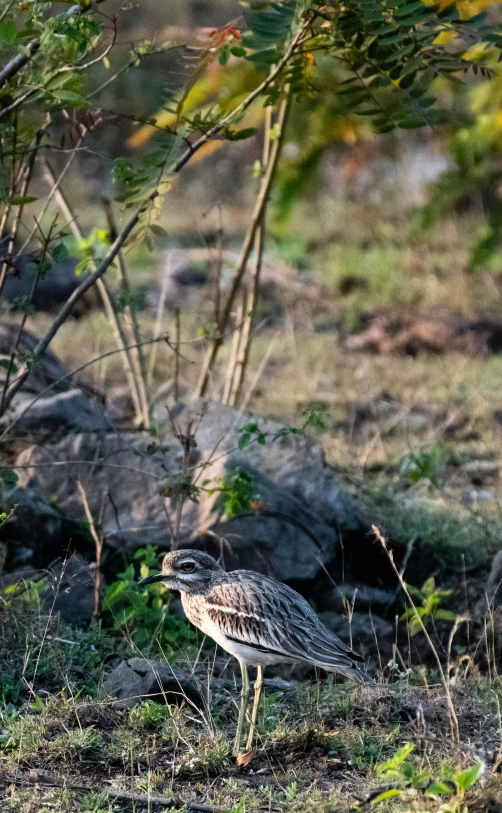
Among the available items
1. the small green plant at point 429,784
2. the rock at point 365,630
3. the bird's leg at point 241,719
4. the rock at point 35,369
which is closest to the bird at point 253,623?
the bird's leg at point 241,719

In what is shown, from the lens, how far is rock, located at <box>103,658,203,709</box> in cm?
419

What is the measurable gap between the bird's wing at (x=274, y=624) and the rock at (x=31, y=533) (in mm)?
1468

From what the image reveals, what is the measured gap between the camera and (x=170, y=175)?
14.5 ft

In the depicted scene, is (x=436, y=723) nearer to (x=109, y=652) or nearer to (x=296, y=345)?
(x=109, y=652)

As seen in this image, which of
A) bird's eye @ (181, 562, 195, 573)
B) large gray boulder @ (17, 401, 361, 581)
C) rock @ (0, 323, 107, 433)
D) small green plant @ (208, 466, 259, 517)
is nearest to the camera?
bird's eye @ (181, 562, 195, 573)

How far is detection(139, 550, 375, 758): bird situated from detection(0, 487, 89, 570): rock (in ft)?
4.05

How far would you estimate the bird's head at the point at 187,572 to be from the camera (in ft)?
14.1

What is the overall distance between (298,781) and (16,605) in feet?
5.61

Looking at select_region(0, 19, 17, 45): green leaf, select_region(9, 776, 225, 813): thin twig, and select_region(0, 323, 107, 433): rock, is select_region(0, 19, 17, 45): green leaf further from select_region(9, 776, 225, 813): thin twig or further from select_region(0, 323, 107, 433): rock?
select_region(9, 776, 225, 813): thin twig

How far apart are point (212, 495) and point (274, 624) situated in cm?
154

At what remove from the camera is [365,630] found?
5.27 metres

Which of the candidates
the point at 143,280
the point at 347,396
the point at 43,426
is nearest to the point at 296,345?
the point at 347,396

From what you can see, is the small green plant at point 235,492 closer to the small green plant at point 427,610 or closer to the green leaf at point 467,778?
the small green plant at point 427,610

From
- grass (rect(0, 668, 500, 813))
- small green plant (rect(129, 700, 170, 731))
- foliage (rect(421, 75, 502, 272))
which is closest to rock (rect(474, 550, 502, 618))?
grass (rect(0, 668, 500, 813))
